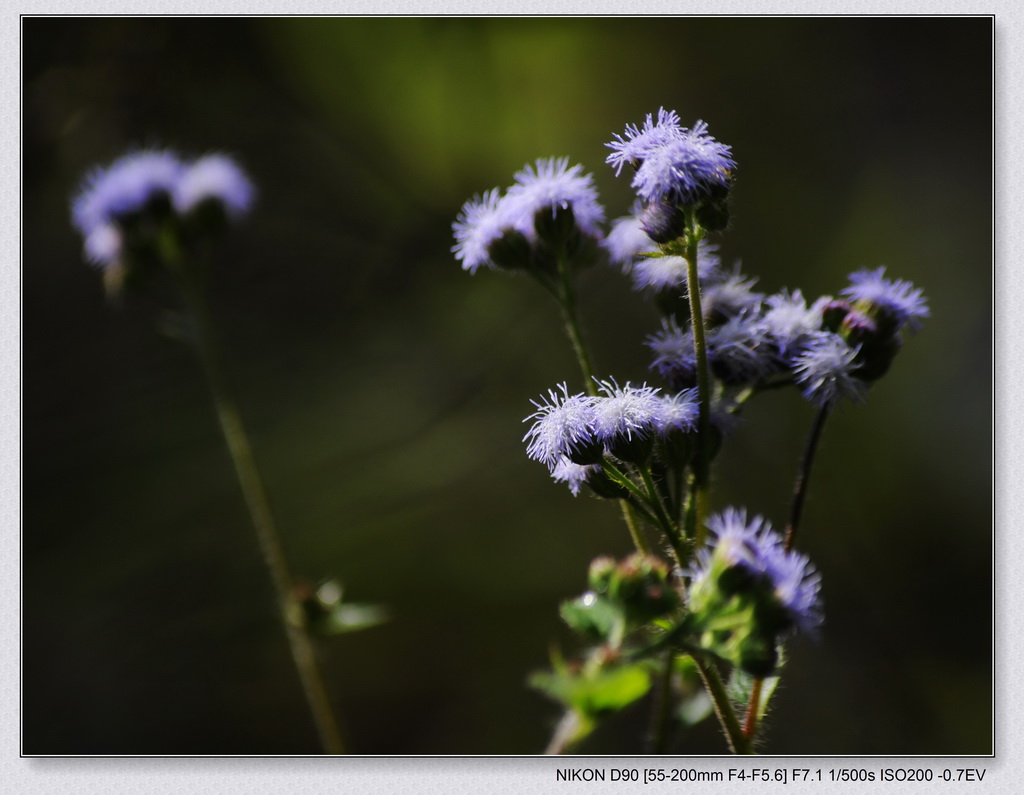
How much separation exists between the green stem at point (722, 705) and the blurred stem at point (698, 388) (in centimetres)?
13

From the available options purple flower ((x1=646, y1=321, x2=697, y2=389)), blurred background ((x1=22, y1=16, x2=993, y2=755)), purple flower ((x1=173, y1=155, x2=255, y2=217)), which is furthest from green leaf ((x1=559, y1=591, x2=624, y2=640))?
blurred background ((x1=22, y1=16, x2=993, y2=755))

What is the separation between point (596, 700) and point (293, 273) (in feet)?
6.79

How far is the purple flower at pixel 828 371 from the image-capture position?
923 mm

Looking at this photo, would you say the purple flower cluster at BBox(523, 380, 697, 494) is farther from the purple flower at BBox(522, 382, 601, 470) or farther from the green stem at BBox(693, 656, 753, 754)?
the green stem at BBox(693, 656, 753, 754)

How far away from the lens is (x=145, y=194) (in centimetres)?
164

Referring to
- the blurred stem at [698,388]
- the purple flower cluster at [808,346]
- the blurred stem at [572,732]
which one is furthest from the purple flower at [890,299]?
the blurred stem at [572,732]

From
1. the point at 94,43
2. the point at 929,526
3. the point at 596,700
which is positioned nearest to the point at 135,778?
the point at 596,700

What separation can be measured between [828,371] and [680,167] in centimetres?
27

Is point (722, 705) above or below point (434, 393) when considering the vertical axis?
below

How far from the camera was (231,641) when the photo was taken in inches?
93.7

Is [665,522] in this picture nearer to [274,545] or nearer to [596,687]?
[596,687]

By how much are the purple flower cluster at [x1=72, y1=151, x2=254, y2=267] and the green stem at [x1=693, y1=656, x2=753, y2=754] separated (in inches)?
50.7

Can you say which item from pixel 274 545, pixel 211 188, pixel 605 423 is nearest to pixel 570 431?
pixel 605 423

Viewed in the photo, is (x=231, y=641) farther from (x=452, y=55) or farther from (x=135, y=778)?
(x=452, y=55)
